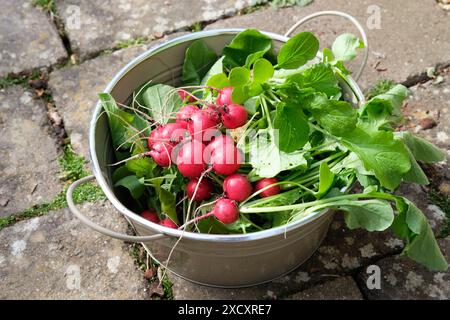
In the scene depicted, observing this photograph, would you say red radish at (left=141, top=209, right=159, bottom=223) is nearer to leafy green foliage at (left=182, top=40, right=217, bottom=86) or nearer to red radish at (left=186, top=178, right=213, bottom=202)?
red radish at (left=186, top=178, right=213, bottom=202)

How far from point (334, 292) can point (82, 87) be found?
84cm

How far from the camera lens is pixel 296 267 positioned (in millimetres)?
1181

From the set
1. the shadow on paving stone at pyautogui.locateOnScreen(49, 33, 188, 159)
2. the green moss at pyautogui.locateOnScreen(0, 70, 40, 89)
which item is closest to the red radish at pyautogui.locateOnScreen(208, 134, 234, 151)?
the shadow on paving stone at pyautogui.locateOnScreen(49, 33, 188, 159)

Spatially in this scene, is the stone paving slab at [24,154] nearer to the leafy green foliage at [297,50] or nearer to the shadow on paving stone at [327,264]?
the shadow on paving stone at [327,264]

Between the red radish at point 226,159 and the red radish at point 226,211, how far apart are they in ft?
0.18

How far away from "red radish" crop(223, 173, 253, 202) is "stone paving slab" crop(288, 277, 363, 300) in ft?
0.90

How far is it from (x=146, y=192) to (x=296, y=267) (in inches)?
13.7

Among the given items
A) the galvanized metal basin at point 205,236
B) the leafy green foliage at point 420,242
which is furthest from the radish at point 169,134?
the leafy green foliage at point 420,242

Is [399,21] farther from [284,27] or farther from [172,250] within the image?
[172,250]

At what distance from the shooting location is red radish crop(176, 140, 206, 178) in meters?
1.04
